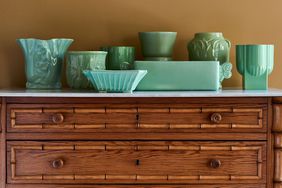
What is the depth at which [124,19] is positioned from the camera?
2039 millimetres

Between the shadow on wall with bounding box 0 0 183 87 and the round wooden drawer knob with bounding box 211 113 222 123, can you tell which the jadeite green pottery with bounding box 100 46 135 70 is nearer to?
the shadow on wall with bounding box 0 0 183 87

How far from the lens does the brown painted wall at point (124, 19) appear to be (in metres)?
2.04

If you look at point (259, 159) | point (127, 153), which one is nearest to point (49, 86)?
point (127, 153)

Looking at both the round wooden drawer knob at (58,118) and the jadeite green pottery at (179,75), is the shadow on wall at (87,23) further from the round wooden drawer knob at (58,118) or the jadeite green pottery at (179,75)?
the round wooden drawer knob at (58,118)

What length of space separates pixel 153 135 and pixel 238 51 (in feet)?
1.45

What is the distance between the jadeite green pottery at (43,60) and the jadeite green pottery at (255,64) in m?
0.60

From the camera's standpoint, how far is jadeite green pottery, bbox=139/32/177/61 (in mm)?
1877

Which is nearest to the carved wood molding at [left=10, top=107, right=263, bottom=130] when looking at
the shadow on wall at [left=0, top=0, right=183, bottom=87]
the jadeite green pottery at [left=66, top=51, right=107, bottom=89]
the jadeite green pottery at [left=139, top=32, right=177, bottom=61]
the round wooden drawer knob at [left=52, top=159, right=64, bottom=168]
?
the round wooden drawer knob at [left=52, top=159, right=64, bottom=168]

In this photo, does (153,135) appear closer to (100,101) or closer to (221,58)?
(100,101)

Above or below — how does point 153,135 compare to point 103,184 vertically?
above

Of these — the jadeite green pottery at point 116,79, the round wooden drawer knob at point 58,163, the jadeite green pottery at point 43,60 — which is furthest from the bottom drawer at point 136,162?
the jadeite green pottery at point 43,60

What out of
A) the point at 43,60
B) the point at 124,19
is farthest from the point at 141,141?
the point at 124,19

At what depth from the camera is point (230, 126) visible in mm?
1631

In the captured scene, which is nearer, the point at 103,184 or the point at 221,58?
the point at 103,184
